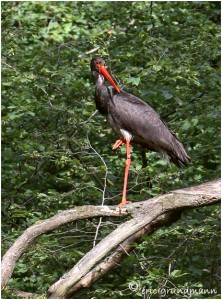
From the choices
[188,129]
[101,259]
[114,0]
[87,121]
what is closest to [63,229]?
[87,121]

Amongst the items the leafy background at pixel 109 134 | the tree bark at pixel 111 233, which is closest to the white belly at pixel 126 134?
the leafy background at pixel 109 134

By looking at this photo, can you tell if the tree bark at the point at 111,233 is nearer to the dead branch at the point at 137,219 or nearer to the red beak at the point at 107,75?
the dead branch at the point at 137,219

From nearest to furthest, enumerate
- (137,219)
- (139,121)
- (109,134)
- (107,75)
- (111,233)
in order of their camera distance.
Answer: (111,233) → (137,219) → (139,121) → (107,75) → (109,134)

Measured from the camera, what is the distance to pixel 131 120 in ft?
26.1

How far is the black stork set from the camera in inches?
308

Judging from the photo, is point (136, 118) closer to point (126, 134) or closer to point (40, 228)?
point (126, 134)

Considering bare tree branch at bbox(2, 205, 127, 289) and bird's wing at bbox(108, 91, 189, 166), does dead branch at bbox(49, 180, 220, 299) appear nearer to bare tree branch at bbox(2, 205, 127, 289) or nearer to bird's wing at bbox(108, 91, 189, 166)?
bare tree branch at bbox(2, 205, 127, 289)

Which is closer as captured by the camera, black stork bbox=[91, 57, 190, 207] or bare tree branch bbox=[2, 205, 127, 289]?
bare tree branch bbox=[2, 205, 127, 289]

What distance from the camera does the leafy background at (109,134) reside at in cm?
781

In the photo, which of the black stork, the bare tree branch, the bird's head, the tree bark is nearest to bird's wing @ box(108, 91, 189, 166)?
the black stork

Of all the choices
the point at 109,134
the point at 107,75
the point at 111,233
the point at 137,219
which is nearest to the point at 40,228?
the point at 111,233

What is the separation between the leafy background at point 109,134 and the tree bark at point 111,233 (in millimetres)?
922

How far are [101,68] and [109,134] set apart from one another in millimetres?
1024

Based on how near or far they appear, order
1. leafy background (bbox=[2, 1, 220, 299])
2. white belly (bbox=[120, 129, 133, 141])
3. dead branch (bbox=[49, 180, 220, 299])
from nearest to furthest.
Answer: dead branch (bbox=[49, 180, 220, 299]) < leafy background (bbox=[2, 1, 220, 299]) < white belly (bbox=[120, 129, 133, 141])
